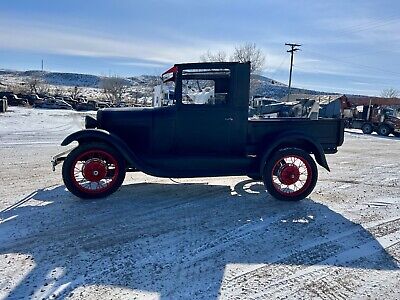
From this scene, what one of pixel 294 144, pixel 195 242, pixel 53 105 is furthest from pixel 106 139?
pixel 53 105

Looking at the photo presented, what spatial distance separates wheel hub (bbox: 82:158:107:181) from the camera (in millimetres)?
5109

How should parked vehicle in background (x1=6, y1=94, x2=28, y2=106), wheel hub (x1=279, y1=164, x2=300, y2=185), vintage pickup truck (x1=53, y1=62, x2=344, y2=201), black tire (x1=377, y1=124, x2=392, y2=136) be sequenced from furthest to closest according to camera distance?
parked vehicle in background (x1=6, y1=94, x2=28, y2=106) → black tire (x1=377, y1=124, x2=392, y2=136) → wheel hub (x1=279, y1=164, x2=300, y2=185) → vintage pickup truck (x1=53, y1=62, x2=344, y2=201)

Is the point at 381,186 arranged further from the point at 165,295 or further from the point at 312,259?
the point at 165,295

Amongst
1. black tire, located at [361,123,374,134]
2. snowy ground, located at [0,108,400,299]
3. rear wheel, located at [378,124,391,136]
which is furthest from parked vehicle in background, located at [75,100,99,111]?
snowy ground, located at [0,108,400,299]

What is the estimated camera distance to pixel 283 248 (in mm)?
3785

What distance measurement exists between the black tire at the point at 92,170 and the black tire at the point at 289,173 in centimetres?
244

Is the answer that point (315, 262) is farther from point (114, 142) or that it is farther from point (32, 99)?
point (32, 99)

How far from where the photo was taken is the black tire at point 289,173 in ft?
17.5

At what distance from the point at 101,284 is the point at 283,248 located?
2068 millimetres

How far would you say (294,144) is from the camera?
18.6 ft

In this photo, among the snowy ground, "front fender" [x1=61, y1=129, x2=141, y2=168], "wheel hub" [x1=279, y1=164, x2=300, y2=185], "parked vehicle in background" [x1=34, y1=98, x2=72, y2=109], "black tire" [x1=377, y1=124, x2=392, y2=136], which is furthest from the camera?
"parked vehicle in background" [x1=34, y1=98, x2=72, y2=109]

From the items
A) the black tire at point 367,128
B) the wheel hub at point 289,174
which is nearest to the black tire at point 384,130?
the black tire at point 367,128

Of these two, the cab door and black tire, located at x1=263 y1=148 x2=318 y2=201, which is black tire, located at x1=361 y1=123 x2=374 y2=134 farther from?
the cab door

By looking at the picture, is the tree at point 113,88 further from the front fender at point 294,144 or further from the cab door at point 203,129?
the front fender at point 294,144
